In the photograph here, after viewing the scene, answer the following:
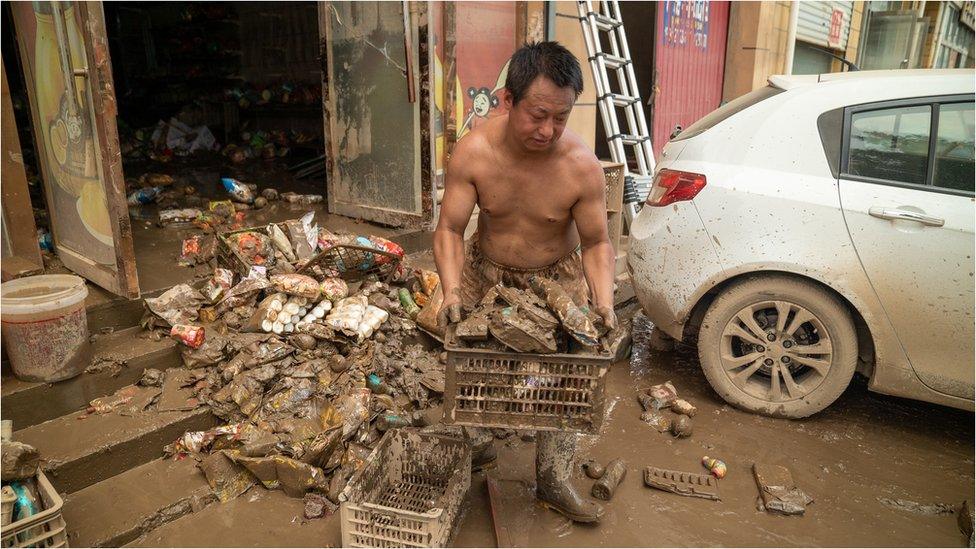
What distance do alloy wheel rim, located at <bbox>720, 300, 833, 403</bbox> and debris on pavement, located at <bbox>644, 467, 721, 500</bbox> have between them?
88 cm

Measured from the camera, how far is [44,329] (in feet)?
10.8

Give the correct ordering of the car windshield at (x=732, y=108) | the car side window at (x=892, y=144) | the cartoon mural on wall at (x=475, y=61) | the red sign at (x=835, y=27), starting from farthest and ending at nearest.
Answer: the red sign at (x=835, y=27) < the cartoon mural on wall at (x=475, y=61) < the car windshield at (x=732, y=108) < the car side window at (x=892, y=144)

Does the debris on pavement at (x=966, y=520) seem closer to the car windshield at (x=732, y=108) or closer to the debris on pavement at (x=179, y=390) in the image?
the car windshield at (x=732, y=108)

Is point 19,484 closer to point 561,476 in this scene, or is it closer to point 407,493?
point 407,493

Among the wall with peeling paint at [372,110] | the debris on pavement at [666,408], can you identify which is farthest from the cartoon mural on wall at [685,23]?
the debris on pavement at [666,408]

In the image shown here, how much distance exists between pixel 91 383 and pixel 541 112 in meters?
3.02

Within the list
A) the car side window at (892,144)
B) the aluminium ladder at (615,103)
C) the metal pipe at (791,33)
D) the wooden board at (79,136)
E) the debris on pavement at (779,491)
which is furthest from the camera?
the metal pipe at (791,33)

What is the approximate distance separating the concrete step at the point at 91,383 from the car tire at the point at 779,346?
352 centimetres

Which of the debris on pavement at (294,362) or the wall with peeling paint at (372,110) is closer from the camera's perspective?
the debris on pavement at (294,362)

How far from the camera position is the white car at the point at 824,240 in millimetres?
3320

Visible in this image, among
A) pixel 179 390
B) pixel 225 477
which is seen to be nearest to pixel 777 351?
pixel 225 477

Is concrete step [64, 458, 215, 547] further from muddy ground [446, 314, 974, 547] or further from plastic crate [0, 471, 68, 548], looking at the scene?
muddy ground [446, 314, 974, 547]

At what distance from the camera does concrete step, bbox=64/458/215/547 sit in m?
2.81

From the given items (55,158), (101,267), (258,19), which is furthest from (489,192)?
(258,19)
